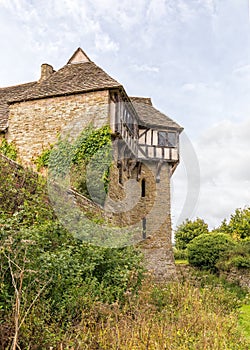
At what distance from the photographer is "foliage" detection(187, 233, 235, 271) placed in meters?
16.3

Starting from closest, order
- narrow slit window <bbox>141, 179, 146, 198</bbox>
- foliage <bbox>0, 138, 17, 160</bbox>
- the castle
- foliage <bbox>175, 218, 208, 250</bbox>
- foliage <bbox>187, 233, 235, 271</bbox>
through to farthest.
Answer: the castle → foliage <bbox>0, 138, 17, 160</bbox> → foliage <bbox>187, 233, 235, 271</bbox> → narrow slit window <bbox>141, 179, 146, 198</bbox> → foliage <bbox>175, 218, 208, 250</bbox>

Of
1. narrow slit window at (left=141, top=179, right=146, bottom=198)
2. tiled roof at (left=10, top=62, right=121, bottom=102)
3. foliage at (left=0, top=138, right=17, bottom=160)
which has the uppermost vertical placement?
tiled roof at (left=10, top=62, right=121, bottom=102)

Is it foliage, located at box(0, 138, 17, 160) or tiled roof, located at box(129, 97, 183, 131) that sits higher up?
tiled roof, located at box(129, 97, 183, 131)

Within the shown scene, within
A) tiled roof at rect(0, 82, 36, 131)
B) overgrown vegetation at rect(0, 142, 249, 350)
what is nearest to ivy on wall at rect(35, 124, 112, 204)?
tiled roof at rect(0, 82, 36, 131)

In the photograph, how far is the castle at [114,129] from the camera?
1214 centimetres

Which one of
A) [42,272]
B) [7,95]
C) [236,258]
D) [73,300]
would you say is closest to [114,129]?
[7,95]

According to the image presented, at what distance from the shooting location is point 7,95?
15.2 metres

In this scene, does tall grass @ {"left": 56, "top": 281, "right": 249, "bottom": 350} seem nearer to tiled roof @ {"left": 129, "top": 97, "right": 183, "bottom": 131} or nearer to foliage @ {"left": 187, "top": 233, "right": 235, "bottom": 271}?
foliage @ {"left": 187, "top": 233, "right": 235, "bottom": 271}

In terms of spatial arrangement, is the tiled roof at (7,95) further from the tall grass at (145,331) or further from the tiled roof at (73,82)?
the tall grass at (145,331)

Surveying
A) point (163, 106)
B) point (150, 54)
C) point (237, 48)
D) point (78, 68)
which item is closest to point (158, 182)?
point (163, 106)

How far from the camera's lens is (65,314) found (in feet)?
14.8

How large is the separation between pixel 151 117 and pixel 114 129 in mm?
5921

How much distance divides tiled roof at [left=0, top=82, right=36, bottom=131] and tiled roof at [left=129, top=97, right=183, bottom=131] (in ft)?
15.9

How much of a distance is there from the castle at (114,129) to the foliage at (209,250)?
3.41 feet
